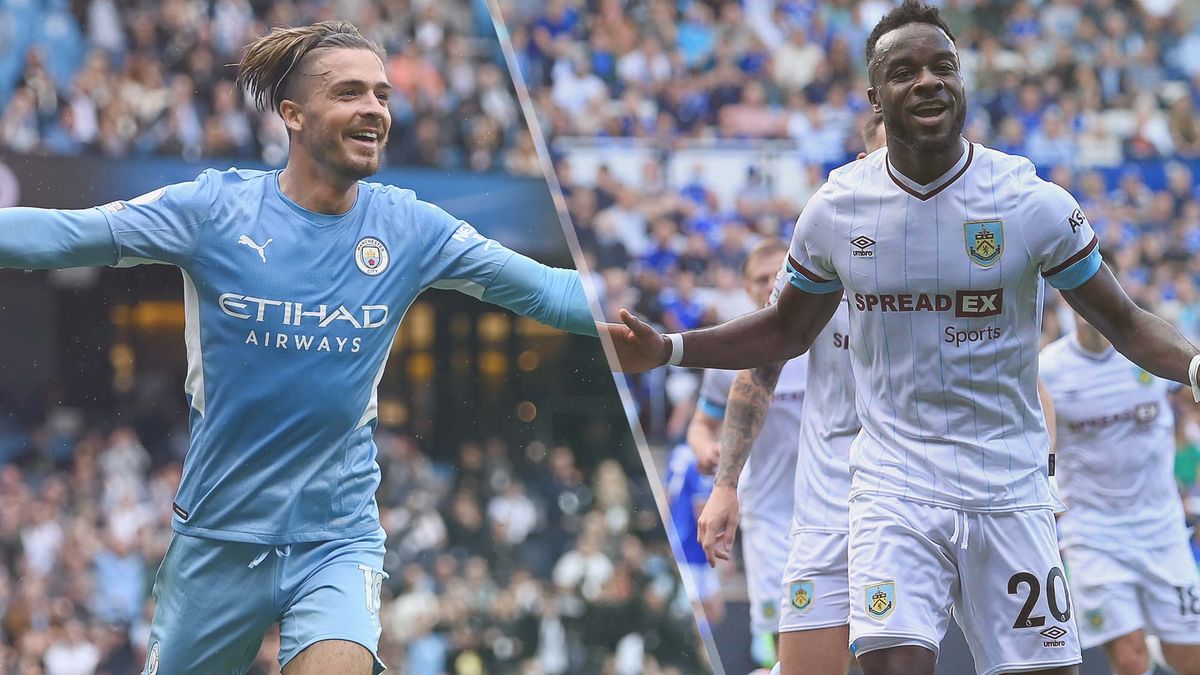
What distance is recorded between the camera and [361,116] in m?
3.87

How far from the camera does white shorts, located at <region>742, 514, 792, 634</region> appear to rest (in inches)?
226

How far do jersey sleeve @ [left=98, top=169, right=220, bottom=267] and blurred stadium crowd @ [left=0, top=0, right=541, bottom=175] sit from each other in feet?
9.49

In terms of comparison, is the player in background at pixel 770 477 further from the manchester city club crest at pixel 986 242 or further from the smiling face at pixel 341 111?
the smiling face at pixel 341 111

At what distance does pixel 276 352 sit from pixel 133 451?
16.1 feet

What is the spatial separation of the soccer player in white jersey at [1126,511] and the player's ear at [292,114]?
4.31 m

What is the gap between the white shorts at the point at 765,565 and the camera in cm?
573

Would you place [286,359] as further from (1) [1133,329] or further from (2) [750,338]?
(1) [1133,329]

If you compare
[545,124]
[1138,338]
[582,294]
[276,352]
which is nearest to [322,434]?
[276,352]

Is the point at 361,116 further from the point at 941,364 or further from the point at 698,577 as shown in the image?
the point at 698,577

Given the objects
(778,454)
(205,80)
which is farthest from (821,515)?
(205,80)

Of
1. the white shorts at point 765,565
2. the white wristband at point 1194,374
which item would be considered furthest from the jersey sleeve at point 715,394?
the white wristband at point 1194,374

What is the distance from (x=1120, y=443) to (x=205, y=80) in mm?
5889

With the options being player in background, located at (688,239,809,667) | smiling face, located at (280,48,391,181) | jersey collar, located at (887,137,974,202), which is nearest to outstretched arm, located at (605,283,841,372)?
jersey collar, located at (887,137,974,202)

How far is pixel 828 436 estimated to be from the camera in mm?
4773
